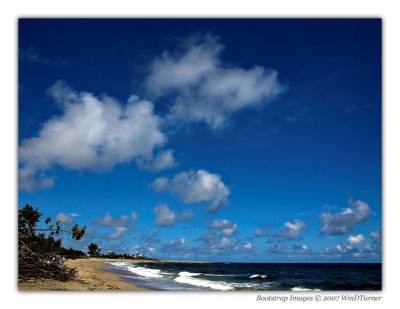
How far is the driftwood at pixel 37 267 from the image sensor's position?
799 centimetres

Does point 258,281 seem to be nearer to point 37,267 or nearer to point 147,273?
point 147,273

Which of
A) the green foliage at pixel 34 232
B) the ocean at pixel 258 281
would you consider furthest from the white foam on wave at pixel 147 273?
the green foliage at pixel 34 232

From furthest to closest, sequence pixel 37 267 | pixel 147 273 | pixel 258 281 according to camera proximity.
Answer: pixel 147 273 < pixel 258 281 < pixel 37 267

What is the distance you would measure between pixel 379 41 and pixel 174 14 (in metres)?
A: 4.21

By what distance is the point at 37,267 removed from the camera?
27.1 feet

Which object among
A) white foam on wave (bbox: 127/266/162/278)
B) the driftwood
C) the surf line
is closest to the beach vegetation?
the driftwood

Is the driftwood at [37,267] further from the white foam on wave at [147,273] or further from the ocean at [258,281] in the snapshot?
the white foam on wave at [147,273]

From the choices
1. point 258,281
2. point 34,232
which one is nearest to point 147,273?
point 258,281

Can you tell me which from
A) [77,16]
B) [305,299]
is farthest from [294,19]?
[305,299]

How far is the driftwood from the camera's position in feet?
26.2

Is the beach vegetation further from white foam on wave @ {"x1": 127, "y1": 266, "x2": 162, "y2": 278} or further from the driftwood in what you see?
white foam on wave @ {"x1": 127, "y1": 266, "x2": 162, "y2": 278}
